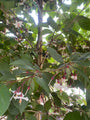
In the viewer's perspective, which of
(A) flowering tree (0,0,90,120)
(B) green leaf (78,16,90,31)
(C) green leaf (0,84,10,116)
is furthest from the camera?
(B) green leaf (78,16,90,31)

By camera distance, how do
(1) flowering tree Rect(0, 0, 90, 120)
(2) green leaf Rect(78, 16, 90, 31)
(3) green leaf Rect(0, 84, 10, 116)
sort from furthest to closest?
(2) green leaf Rect(78, 16, 90, 31) → (1) flowering tree Rect(0, 0, 90, 120) → (3) green leaf Rect(0, 84, 10, 116)

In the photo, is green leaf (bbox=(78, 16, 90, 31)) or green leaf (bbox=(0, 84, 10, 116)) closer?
green leaf (bbox=(0, 84, 10, 116))

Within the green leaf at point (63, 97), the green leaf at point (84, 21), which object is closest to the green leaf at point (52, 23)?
the green leaf at point (84, 21)

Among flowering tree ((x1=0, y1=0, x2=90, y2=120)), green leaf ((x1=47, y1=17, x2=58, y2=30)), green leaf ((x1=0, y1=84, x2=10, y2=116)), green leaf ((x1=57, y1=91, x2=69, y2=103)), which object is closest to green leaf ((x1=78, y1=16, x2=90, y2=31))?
flowering tree ((x1=0, y1=0, x2=90, y2=120))

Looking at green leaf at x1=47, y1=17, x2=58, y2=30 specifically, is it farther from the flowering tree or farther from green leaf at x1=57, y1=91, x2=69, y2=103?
green leaf at x1=57, y1=91, x2=69, y2=103

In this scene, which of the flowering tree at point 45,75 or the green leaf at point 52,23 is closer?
the flowering tree at point 45,75

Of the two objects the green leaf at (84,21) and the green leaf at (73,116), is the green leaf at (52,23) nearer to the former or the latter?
the green leaf at (84,21)

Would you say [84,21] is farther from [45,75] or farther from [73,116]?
[73,116]

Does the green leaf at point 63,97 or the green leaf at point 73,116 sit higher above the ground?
the green leaf at point 63,97

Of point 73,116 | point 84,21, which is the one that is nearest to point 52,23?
point 84,21

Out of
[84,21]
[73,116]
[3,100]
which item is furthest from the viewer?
[84,21]

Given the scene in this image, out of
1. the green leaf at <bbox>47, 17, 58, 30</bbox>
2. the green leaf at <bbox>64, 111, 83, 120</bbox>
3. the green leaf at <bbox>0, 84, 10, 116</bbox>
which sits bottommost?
the green leaf at <bbox>64, 111, 83, 120</bbox>

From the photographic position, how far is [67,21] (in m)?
0.65

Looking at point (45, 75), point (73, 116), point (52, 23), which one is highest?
point (52, 23)
